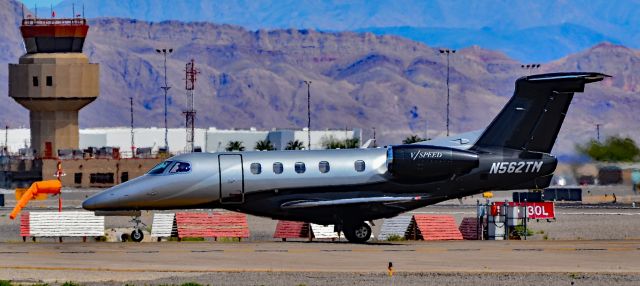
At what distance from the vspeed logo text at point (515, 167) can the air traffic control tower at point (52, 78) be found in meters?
91.2

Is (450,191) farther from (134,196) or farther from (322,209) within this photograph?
(134,196)

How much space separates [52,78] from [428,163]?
91.1 metres

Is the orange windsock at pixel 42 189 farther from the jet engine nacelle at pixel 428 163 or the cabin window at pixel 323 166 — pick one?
the jet engine nacelle at pixel 428 163

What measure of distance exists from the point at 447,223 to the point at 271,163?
7648 mm

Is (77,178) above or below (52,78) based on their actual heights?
below

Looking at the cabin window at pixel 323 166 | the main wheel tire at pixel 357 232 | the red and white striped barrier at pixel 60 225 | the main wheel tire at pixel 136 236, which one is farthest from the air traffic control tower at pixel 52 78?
Answer: the main wheel tire at pixel 357 232

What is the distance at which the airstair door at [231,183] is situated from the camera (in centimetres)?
4794

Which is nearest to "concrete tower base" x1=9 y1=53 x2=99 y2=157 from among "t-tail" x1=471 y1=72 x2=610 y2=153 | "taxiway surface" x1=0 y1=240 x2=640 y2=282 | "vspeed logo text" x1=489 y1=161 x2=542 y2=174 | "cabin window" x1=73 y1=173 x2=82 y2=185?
"cabin window" x1=73 y1=173 x2=82 y2=185

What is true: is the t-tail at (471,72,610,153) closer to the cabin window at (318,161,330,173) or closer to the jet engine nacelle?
the jet engine nacelle

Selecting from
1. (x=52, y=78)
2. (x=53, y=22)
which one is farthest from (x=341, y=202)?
(x=53, y=22)

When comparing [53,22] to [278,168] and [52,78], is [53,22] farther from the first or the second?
[278,168]

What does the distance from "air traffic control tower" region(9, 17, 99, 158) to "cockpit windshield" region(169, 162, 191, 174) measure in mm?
88406

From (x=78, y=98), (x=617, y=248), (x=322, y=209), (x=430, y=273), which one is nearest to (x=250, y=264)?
(x=430, y=273)

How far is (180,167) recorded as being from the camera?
4803 cm
